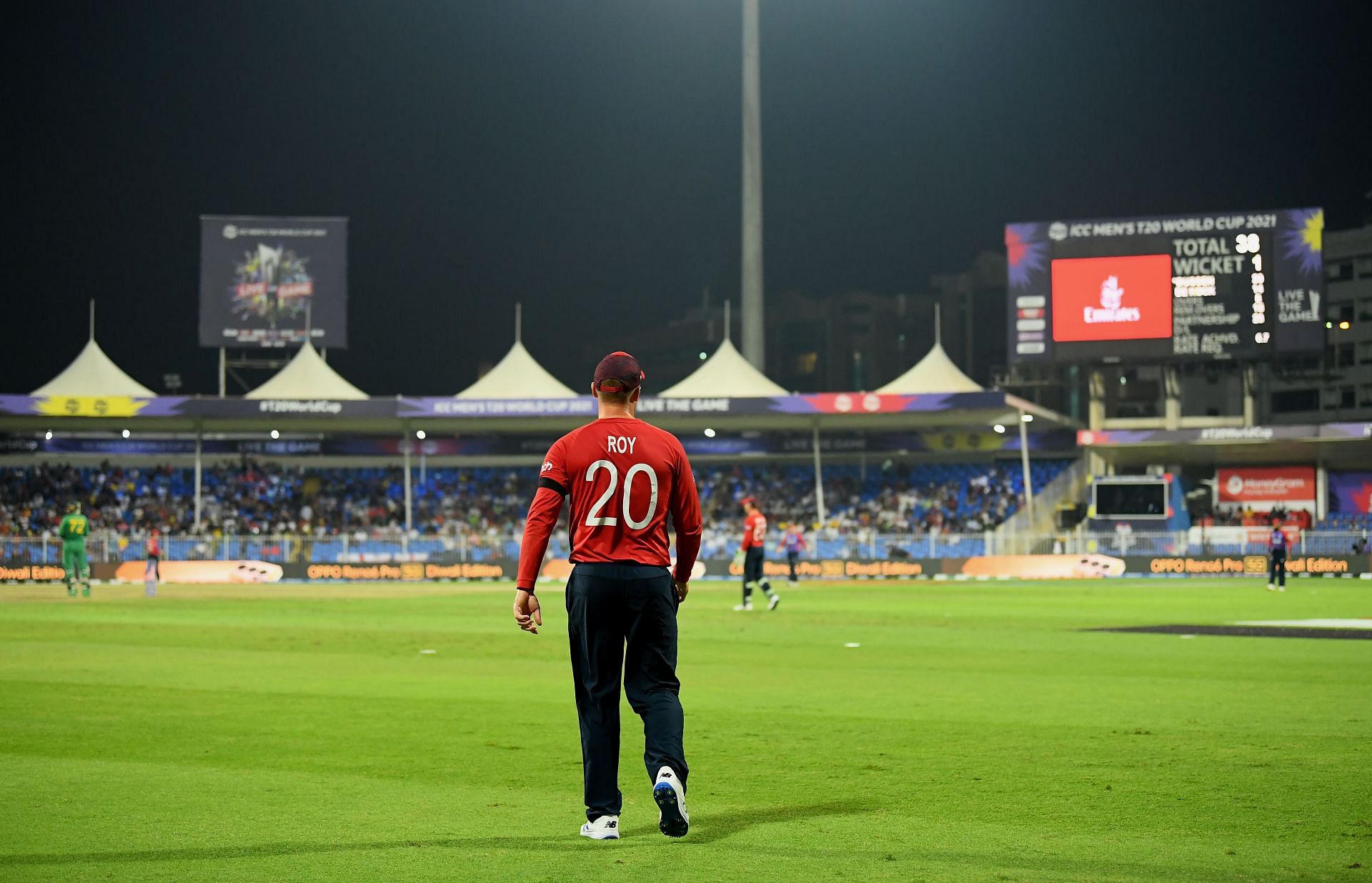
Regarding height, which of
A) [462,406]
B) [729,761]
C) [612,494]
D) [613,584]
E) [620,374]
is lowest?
[729,761]

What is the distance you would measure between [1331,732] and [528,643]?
11753mm

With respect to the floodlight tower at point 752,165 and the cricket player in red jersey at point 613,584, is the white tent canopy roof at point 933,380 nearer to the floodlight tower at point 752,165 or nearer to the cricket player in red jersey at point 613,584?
the floodlight tower at point 752,165

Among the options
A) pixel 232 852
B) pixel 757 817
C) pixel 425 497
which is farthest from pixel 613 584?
pixel 425 497

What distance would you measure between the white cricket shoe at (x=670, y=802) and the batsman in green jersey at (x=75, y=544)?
28.4 meters

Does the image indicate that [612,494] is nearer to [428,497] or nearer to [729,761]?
[729,761]

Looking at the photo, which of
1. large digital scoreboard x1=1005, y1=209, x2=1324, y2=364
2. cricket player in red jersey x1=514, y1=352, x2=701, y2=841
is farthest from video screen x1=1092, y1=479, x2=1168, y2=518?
cricket player in red jersey x1=514, y1=352, x2=701, y2=841

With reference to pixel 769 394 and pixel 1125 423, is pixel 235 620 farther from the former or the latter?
pixel 1125 423

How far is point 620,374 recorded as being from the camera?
7145 millimetres

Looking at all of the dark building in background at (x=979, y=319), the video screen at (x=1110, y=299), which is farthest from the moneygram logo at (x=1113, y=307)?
the dark building in background at (x=979, y=319)

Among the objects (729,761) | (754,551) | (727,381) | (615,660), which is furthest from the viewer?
(727,381)

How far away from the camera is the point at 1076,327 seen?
51.8 meters

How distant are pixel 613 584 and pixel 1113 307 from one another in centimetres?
4750

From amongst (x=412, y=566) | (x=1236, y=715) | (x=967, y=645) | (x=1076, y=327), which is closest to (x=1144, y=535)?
(x=1076, y=327)

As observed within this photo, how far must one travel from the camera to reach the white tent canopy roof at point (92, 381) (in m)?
51.5
